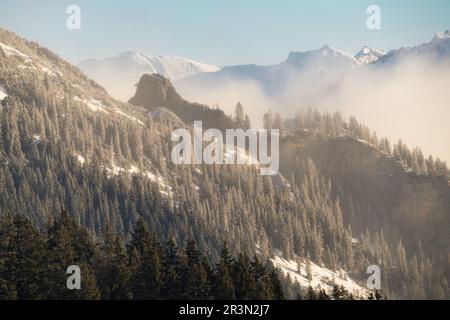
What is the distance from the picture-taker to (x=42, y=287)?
→ 7681cm

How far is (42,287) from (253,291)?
24.2 meters

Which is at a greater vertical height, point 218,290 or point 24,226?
point 24,226

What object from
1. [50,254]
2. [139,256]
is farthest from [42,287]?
[139,256]

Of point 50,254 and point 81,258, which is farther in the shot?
point 81,258
